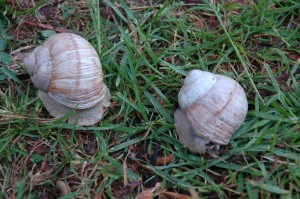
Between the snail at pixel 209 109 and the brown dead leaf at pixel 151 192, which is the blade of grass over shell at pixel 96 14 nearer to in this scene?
the snail at pixel 209 109

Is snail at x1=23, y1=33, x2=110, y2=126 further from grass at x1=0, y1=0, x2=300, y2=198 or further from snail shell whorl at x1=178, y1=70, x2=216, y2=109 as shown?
snail shell whorl at x1=178, y1=70, x2=216, y2=109

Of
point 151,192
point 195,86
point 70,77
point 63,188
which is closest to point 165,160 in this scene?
point 151,192

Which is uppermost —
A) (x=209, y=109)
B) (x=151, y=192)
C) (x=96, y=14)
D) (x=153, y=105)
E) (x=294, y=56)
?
(x=96, y=14)

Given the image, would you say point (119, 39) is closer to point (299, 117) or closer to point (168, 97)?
point (168, 97)

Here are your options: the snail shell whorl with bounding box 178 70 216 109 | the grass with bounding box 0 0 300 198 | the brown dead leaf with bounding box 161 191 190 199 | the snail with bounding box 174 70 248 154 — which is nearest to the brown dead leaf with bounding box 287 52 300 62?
the grass with bounding box 0 0 300 198

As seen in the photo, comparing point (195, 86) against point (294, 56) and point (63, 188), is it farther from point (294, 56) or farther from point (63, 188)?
point (63, 188)

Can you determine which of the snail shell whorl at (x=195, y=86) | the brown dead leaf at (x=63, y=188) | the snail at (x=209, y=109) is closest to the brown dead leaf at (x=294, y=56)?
the snail at (x=209, y=109)
